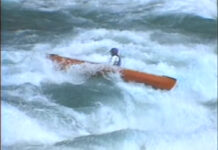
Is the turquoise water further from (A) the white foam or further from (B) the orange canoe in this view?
(B) the orange canoe

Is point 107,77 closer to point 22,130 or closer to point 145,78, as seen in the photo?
point 145,78

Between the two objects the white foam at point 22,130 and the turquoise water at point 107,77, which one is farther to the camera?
the turquoise water at point 107,77

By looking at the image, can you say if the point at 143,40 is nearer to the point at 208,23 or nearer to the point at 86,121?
the point at 208,23

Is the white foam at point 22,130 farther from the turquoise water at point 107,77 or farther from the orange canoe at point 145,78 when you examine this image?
the orange canoe at point 145,78

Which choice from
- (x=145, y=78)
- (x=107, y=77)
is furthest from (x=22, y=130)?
(x=145, y=78)

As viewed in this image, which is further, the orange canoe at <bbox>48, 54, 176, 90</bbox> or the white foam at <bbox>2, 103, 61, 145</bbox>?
the orange canoe at <bbox>48, 54, 176, 90</bbox>

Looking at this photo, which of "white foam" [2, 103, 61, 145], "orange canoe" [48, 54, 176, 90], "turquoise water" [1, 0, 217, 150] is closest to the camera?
"white foam" [2, 103, 61, 145]

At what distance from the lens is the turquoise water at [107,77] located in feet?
29.2

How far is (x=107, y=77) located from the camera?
1079cm

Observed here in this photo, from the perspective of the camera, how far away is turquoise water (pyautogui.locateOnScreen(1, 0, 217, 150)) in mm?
8891

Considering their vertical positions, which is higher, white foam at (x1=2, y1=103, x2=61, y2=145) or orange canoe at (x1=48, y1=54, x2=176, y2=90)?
orange canoe at (x1=48, y1=54, x2=176, y2=90)

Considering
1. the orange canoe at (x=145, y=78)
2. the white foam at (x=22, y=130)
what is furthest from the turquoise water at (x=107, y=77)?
the orange canoe at (x=145, y=78)

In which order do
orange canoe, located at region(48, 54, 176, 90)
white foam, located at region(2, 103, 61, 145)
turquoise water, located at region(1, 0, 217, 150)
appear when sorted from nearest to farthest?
white foam, located at region(2, 103, 61, 145) < turquoise water, located at region(1, 0, 217, 150) < orange canoe, located at region(48, 54, 176, 90)

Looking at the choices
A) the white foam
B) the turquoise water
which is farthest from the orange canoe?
the white foam
